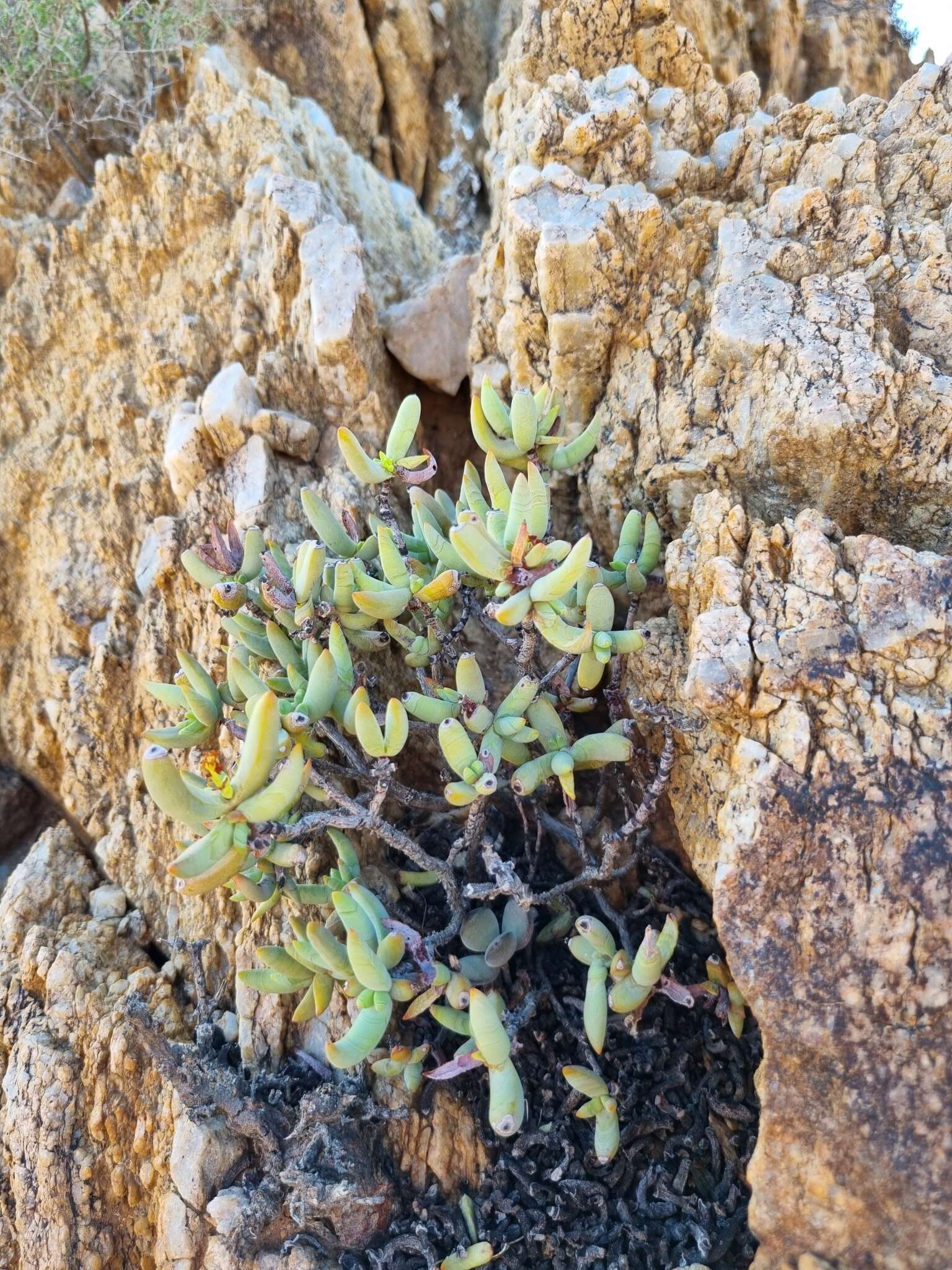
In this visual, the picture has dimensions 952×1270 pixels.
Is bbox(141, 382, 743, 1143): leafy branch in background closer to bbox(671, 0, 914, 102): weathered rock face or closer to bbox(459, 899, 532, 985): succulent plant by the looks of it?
bbox(459, 899, 532, 985): succulent plant

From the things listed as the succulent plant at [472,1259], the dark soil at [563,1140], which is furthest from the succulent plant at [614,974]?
the succulent plant at [472,1259]

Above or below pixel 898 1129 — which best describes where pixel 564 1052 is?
below

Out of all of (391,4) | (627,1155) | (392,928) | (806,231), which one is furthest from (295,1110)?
(391,4)

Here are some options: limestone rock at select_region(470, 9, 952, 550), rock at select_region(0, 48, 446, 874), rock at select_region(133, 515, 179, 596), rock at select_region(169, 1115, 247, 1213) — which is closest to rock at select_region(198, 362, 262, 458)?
rock at select_region(0, 48, 446, 874)

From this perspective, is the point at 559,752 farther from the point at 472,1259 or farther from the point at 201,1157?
the point at 201,1157

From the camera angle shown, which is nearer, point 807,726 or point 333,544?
point 807,726

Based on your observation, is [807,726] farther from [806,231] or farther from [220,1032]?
[220,1032]
